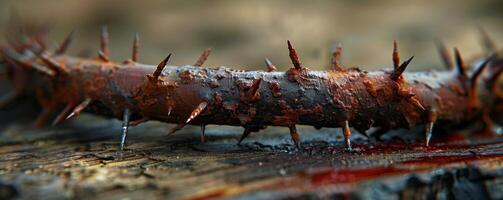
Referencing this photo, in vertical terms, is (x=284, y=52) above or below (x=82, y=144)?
above

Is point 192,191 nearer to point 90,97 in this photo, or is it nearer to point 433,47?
point 90,97

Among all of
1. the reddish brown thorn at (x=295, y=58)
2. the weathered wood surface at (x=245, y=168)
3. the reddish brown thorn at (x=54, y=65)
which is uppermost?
the reddish brown thorn at (x=54, y=65)

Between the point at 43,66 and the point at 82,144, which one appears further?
the point at 43,66

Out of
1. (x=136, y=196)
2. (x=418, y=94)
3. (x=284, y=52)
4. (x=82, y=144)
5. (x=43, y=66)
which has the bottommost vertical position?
(x=136, y=196)

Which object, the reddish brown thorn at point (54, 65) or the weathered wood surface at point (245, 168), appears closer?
the weathered wood surface at point (245, 168)

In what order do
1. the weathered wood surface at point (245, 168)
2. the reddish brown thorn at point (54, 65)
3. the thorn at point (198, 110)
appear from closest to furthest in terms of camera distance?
the weathered wood surface at point (245, 168) < the thorn at point (198, 110) < the reddish brown thorn at point (54, 65)

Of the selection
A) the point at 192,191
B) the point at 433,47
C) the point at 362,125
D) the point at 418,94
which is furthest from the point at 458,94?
the point at 433,47

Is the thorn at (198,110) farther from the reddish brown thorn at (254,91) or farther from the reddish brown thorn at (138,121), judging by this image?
the reddish brown thorn at (138,121)

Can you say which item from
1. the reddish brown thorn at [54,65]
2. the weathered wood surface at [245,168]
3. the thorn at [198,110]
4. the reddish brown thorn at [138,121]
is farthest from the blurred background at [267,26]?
the thorn at [198,110]
